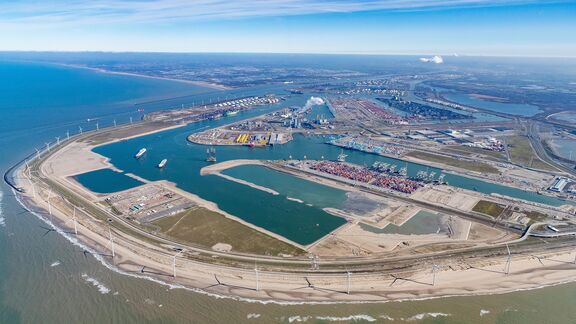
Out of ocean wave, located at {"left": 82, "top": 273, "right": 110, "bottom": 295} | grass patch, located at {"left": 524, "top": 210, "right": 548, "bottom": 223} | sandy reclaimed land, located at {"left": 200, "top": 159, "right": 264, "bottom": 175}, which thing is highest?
sandy reclaimed land, located at {"left": 200, "top": 159, "right": 264, "bottom": 175}

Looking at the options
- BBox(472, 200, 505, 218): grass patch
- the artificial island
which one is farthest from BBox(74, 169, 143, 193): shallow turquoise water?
BBox(472, 200, 505, 218): grass patch

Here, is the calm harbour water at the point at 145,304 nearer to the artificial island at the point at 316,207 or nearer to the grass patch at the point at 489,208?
the artificial island at the point at 316,207

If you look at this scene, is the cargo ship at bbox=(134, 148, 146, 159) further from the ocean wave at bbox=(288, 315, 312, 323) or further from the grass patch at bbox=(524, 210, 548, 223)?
the grass patch at bbox=(524, 210, 548, 223)

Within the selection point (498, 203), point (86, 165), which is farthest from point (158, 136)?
point (498, 203)

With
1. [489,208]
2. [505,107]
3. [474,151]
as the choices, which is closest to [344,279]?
[489,208]

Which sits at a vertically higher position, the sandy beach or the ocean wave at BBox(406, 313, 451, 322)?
the sandy beach

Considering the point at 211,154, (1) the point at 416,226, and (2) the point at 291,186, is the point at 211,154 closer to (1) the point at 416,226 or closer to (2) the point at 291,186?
(2) the point at 291,186

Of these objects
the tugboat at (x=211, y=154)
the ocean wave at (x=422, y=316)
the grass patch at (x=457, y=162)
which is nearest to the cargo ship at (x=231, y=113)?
the tugboat at (x=211, y=154)
